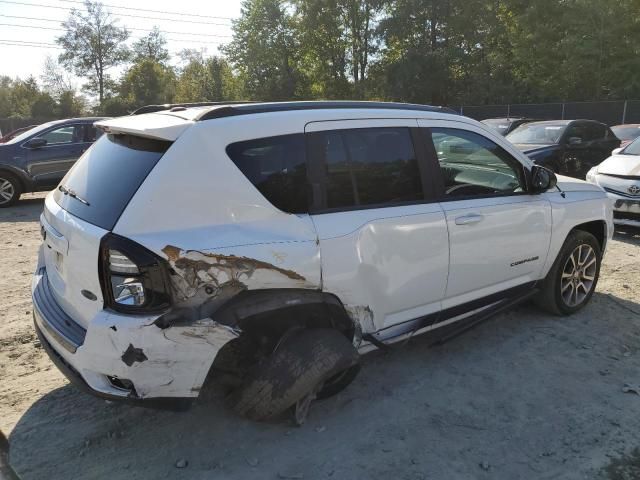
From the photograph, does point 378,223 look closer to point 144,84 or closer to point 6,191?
point 6,191

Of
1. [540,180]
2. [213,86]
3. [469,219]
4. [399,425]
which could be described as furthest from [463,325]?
[213,86]

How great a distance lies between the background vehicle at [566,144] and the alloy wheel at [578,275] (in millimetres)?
5945

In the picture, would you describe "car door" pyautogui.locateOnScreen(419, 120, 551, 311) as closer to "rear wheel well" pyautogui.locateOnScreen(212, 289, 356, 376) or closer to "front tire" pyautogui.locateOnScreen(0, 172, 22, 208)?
"rear wheel well" pyautogui.locateOnScreen(212, 289, 356, 376)

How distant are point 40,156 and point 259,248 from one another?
9.59 metres

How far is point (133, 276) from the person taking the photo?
96.8 inches

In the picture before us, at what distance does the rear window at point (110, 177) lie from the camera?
2.61 metres

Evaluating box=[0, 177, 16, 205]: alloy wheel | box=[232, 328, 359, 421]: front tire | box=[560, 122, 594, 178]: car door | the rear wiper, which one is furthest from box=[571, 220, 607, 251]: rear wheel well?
box=[0, 177, 16, 205]: alloy wheel

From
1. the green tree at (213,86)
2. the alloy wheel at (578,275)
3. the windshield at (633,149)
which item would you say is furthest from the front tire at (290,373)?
the green tree at (213,86)

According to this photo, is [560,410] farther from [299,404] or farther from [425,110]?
[425,110]

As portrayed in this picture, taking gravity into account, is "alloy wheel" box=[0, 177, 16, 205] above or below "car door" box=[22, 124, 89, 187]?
below

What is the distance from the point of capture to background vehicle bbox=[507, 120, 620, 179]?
415 inches

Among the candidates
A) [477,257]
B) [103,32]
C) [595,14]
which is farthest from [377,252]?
[103,32]

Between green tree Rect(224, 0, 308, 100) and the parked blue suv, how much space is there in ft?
116

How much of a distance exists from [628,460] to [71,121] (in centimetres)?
1112
